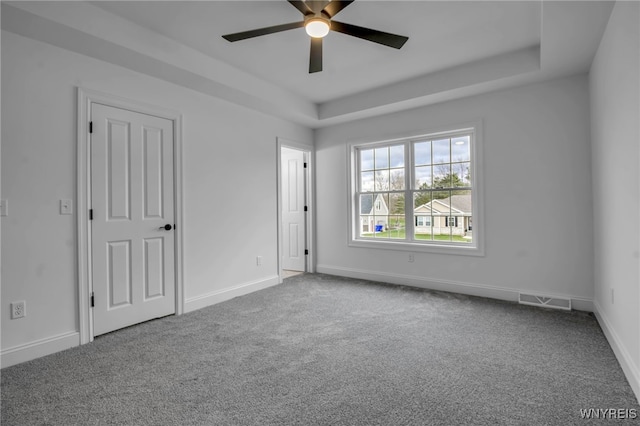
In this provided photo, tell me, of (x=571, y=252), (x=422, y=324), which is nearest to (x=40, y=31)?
(x=422, y=324)

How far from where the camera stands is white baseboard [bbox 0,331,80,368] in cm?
233

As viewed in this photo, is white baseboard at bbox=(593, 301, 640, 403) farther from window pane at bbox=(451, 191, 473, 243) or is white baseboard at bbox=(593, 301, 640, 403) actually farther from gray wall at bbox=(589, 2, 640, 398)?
window pane at bbox=(451, 191, 473, 243)

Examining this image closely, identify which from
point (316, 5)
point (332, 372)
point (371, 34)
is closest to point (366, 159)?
point (371, 34)

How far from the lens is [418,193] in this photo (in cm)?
455

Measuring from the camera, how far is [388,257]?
4727 mm

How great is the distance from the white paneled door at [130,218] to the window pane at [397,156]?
2959 mm

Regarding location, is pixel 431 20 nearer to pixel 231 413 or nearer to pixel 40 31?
pixel 40 31

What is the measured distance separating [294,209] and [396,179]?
1.83 metres

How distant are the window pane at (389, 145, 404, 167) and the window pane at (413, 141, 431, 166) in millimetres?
198

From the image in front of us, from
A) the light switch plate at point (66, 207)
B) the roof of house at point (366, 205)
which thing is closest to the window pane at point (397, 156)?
the roof of house at point (366, 205)

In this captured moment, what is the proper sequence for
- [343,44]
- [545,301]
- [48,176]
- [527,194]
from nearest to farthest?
[48,176]
[343,44]
[545,301]
[527,194]

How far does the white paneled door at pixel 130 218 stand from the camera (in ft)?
9.43

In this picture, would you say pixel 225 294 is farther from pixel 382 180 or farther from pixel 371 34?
pixel 371 34

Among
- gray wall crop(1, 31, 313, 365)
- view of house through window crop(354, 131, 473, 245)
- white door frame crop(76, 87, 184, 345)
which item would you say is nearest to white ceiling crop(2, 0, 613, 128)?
gray wall crop(1, 31, 313, 365)
